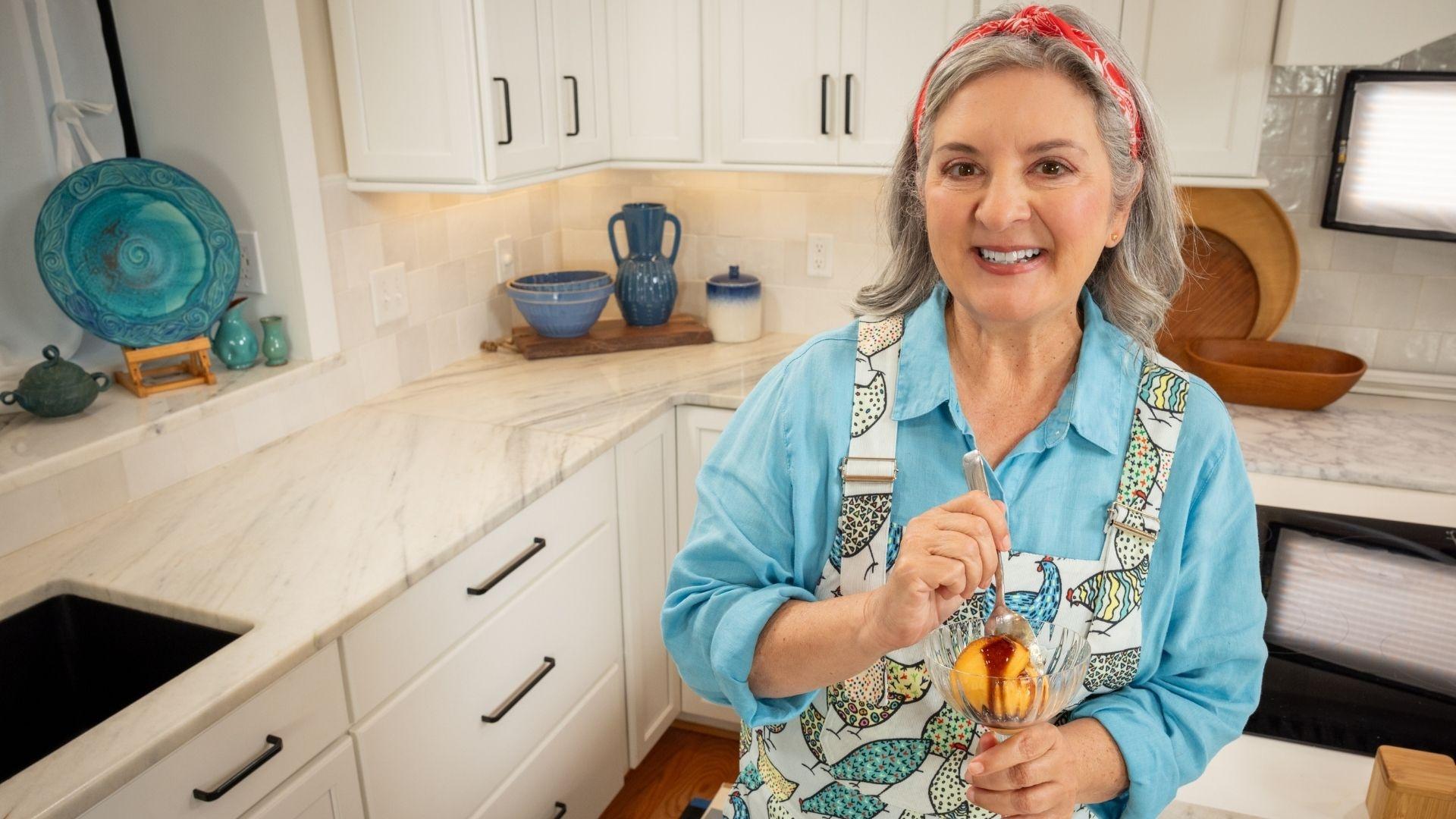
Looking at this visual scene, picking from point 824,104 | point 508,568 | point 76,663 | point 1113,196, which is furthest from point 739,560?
point 824,104

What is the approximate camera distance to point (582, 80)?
2.52 meters

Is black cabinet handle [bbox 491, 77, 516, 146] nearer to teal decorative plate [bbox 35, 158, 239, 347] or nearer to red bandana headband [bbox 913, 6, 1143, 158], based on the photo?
teal decorative plate [bbox 35, 158, 239, 347]

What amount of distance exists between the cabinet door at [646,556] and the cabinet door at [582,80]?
2.29ft

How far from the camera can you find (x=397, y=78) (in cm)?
217

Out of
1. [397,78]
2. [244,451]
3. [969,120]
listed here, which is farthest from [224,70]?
[969,120]

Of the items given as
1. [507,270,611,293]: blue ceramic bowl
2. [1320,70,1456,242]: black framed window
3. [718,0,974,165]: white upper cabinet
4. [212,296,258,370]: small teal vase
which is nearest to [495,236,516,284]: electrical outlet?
[507,270,611,293]: blue ceramic bowl

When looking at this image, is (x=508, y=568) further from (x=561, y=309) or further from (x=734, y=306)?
(x=734, y=306)

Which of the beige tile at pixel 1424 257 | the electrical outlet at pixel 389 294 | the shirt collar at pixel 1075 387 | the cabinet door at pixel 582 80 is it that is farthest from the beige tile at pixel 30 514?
the beige tile at pixel 1424 257

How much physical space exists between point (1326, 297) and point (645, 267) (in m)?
1.67

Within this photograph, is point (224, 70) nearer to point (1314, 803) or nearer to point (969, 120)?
point (969, 120)

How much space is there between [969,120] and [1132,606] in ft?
1.72

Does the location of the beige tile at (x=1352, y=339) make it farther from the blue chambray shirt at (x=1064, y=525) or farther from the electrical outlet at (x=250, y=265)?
the electrical outlet at (x=250, y=265)

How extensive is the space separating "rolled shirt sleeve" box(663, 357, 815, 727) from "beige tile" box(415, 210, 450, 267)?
5.26 ft

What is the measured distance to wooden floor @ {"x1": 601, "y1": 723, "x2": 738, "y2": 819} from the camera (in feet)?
8.20
